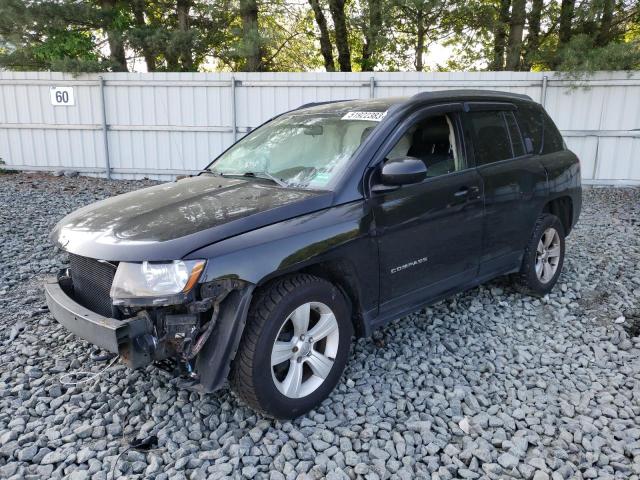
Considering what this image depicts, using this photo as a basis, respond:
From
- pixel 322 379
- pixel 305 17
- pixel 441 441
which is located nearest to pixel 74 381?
pixel 322 379

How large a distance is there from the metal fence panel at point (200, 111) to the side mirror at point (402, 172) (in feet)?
23.8

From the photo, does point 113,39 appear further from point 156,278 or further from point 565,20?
point 156,278

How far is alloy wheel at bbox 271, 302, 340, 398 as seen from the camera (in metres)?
2.84

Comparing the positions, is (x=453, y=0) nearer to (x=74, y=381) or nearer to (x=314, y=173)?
(x=314, y=173)

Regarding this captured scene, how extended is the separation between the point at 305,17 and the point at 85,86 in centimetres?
711

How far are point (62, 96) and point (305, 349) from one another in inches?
403

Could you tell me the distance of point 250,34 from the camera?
1078 centimetres

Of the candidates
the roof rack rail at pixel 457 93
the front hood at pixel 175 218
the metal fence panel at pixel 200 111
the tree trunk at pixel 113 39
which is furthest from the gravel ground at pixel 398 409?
the tree trunk at pixel 113 39

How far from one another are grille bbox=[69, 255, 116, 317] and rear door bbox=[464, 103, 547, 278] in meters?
2.69

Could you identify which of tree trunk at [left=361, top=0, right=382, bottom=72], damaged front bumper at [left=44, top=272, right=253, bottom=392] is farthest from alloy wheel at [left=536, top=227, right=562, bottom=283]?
tree trunk at [left=361, top=0, right=382, bottom=72]

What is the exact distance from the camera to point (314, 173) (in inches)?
131

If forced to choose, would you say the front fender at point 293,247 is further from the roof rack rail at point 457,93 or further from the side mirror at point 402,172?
the roof rack rail at point 457,93

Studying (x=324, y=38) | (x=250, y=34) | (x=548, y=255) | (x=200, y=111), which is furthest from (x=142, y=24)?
(x=548, y=255)

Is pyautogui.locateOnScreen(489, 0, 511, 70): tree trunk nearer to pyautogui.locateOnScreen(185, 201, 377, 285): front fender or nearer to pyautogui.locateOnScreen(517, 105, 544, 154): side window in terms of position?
pyautogui.locateOnScreen(517, 105, 544, 154): side window
